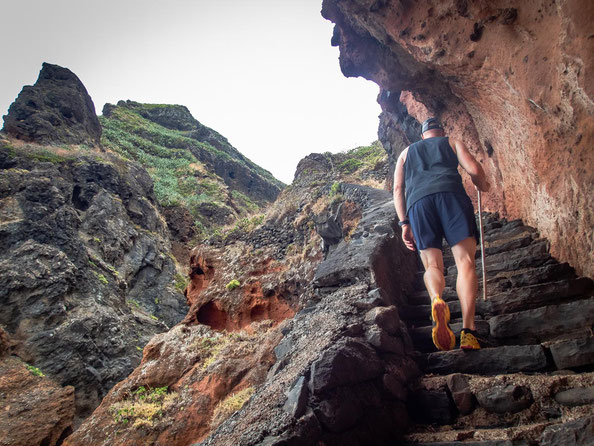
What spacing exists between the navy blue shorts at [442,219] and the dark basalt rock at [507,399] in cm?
128

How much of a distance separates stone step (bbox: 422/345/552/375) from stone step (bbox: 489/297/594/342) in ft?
1.15

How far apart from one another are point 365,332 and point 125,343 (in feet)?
46.5

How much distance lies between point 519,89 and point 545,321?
255 cm

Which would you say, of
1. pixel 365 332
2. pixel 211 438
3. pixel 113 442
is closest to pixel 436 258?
pixel 365 332

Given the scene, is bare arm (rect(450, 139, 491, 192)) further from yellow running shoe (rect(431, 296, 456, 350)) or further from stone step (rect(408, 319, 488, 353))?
yellow running shoe (rect(431, 296, 456, 350))

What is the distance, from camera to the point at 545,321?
9.34 feet

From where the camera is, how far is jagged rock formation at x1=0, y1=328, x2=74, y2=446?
8375mm

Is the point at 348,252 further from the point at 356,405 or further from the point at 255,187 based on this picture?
the point at 255,187

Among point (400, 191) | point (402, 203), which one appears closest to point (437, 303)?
point (402, 203)

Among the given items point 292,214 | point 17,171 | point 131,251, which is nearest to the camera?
point 292,214

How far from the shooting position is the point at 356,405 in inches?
86.8

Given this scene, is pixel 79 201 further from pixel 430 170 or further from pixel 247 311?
pixel 430 170

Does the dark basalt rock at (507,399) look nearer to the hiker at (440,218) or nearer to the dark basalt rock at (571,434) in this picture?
the dark basalt rock at (571,434)

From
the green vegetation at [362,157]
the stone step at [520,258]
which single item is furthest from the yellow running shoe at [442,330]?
the green vegetation at [362,157]
